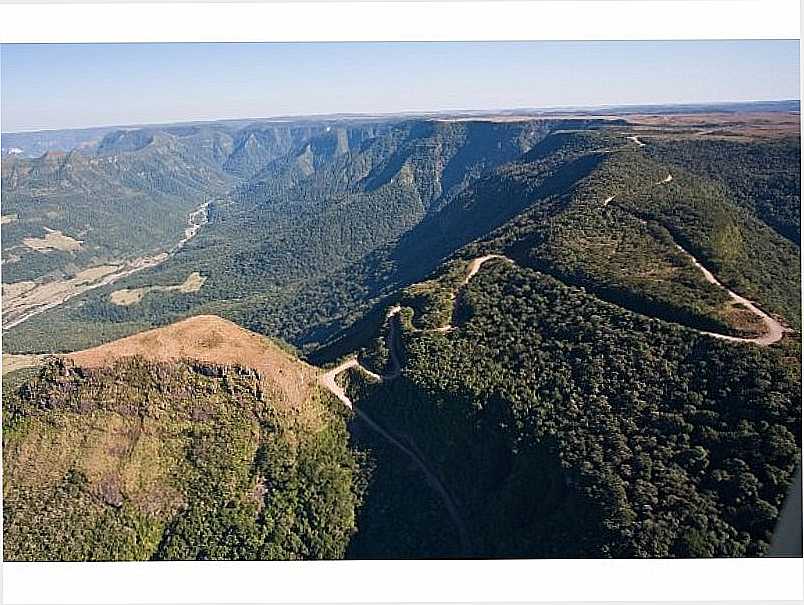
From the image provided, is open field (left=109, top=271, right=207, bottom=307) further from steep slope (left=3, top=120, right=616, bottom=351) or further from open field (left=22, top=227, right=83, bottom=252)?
open field (left=22, top=227, right=83, bottom=252)

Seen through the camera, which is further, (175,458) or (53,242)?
(53,242)

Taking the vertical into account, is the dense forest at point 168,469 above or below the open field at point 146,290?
above

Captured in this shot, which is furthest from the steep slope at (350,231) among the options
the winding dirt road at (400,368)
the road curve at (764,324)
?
the road curve at (764,324)

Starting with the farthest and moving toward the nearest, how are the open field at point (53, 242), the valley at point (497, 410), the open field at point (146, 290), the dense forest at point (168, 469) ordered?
the open field at point (53, 242)
the open field at point (146, 290)
the dense forest at point (168, 469)
the valley at point (497, 410)

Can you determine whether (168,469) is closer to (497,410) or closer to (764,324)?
(497,410)

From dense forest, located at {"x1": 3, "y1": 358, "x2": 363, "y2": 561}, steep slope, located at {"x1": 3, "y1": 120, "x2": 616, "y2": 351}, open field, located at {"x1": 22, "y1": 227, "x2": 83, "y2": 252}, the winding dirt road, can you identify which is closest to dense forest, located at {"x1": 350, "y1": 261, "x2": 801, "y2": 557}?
the winding dirt road

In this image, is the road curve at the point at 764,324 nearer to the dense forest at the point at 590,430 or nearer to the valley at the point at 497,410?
the valley at the point at 497,410

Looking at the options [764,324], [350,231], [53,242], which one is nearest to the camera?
[764,324]

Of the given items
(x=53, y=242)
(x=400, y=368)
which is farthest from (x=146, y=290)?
(x=400, y=368)
